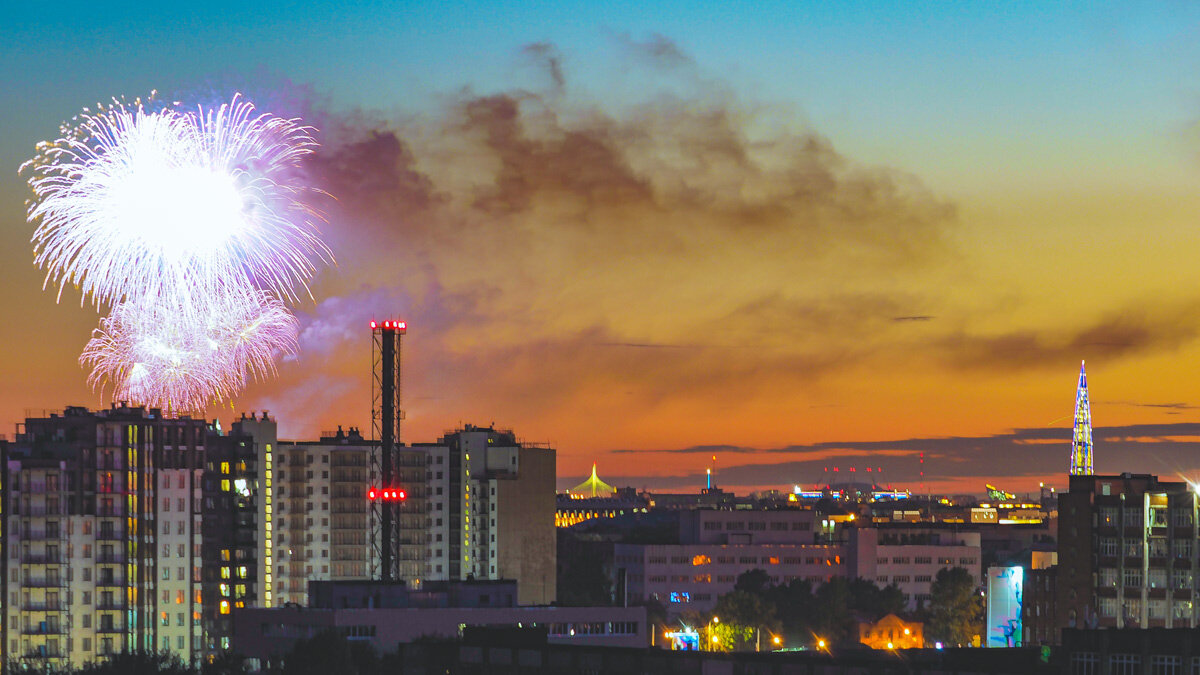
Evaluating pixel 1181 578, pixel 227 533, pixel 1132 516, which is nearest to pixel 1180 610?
pixel 1181 578

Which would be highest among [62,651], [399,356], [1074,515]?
[399,356]

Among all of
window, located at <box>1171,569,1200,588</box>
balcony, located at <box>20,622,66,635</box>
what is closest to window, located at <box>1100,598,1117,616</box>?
window, located at <box>1171,569,1200,588</box>

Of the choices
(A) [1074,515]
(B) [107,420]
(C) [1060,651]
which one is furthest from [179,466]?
(C) [1060,651]

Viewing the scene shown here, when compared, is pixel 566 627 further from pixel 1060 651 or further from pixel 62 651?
pixel 1060 651

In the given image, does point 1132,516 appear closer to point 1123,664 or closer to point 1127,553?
point 1127,553

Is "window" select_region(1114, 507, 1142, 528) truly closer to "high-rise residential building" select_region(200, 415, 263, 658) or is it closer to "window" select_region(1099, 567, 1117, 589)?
"window" select_region(1099, 567, 1117, 589)
